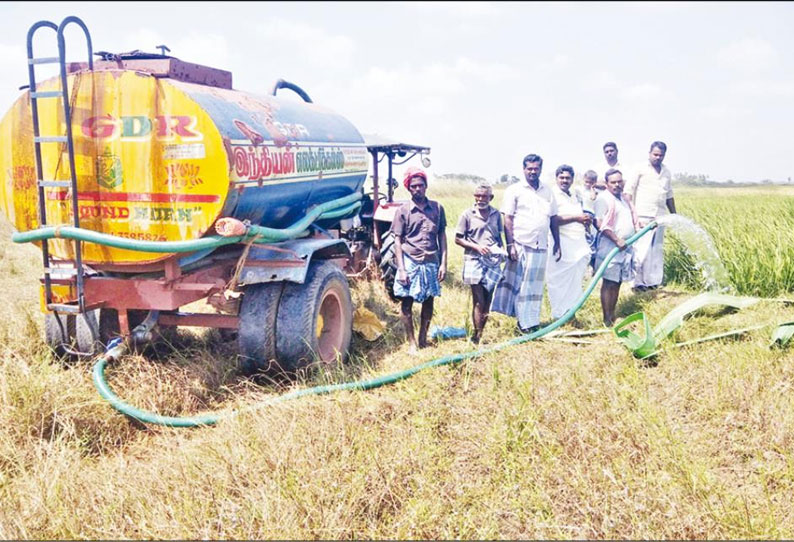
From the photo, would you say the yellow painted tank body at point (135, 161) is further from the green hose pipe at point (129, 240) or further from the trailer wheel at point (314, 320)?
the trailer wheel at point (314, 320)

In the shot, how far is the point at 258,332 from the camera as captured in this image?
4562mm

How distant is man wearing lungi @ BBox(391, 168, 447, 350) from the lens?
532cm

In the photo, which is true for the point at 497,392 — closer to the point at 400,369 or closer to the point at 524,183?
the point at 400,369

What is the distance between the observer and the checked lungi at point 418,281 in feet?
17.5

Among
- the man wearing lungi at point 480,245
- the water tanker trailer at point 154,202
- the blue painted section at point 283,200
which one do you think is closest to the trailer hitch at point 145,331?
the water tanker trailer at point 154,202

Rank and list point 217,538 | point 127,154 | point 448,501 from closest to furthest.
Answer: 1. point 217,538
2. point 448,501
3. point 127,154

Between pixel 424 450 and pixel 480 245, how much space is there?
255 centimetres

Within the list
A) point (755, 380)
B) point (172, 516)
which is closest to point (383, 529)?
point (172, 516)

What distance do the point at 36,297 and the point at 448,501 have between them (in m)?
6.16

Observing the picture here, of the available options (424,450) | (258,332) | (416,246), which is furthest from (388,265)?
A: (424,450)

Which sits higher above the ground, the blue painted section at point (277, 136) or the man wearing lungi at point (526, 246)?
the blue painted section at point (277, 136)

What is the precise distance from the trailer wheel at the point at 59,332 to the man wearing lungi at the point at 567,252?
4.43 m

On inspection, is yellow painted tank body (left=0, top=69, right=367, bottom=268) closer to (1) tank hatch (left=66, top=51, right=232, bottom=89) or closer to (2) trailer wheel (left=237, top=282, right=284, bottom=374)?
(1) tank hatch (left=66, top=51, right=232, bottom=89)

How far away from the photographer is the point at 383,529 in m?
2.76
